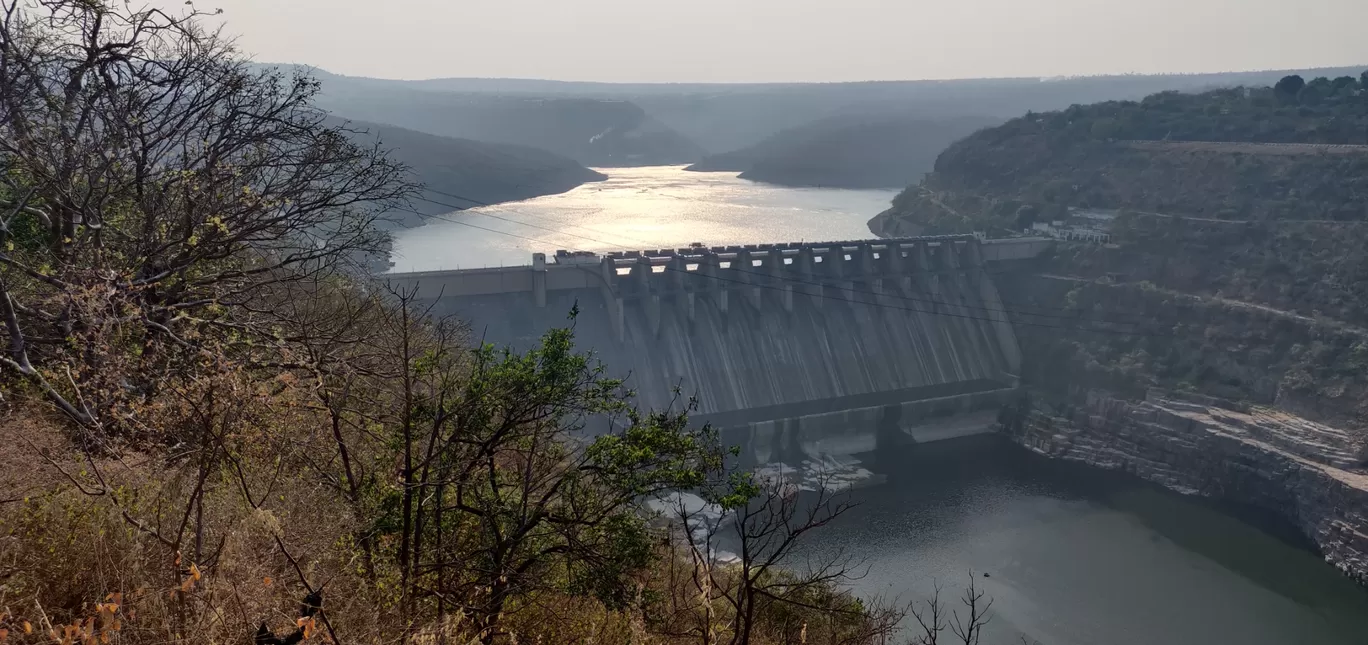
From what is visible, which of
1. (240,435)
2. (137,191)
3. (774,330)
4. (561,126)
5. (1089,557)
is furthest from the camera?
(561,126)

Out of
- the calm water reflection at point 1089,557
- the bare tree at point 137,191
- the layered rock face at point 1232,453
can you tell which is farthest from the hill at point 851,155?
the bare tree at point 137,191

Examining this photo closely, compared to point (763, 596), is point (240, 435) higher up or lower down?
higher up

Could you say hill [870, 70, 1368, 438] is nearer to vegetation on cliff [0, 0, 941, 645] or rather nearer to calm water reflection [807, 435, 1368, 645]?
calm water reflection [807, 435, 1368, 645]

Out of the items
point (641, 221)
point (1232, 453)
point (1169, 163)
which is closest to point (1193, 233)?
point (1169, 163)

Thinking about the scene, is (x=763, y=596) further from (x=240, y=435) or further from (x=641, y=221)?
(x=641, y=221)

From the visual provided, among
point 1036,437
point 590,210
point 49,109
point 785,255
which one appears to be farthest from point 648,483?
point 590,210

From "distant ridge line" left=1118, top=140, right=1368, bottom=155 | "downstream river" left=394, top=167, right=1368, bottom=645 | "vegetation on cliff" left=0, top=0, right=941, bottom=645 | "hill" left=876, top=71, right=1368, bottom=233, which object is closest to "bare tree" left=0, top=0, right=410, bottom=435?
"vegetation on cliff" left=0, top=0, right=941, bottom=645
